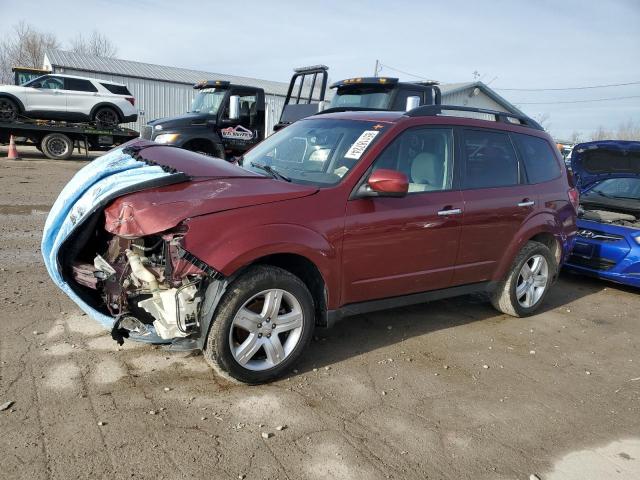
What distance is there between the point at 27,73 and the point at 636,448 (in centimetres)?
3132

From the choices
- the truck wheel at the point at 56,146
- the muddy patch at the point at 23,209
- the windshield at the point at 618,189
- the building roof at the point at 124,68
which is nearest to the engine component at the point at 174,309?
the muddy patch at the point at 23,209

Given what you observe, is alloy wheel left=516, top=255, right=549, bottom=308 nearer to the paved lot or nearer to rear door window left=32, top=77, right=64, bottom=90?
the paved lot

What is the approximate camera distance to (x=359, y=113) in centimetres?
453

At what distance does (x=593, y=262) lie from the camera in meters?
6.41

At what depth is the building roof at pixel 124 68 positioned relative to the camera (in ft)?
98.1

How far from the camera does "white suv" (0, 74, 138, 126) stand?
14.7m

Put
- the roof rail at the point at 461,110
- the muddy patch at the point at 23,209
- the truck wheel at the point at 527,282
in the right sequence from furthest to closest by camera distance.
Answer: the muddy patch at the point at 23,209 < the truck wheel at the point at 527,282 < the roof rail at the point at 461,110

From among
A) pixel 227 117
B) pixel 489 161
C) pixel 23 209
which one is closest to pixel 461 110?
pixel 489 161

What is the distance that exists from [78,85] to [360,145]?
14673 mm

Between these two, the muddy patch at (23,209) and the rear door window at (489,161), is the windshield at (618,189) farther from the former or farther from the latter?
the muddy patch at (23,209)

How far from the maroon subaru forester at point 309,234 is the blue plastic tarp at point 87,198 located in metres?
0.06

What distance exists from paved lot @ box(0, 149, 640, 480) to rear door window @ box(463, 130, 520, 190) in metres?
1.37

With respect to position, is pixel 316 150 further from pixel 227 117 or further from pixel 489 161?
pixel 227 117

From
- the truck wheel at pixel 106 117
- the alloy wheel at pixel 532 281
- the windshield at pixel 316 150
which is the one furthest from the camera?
the truck wheel at pixel 106 117
